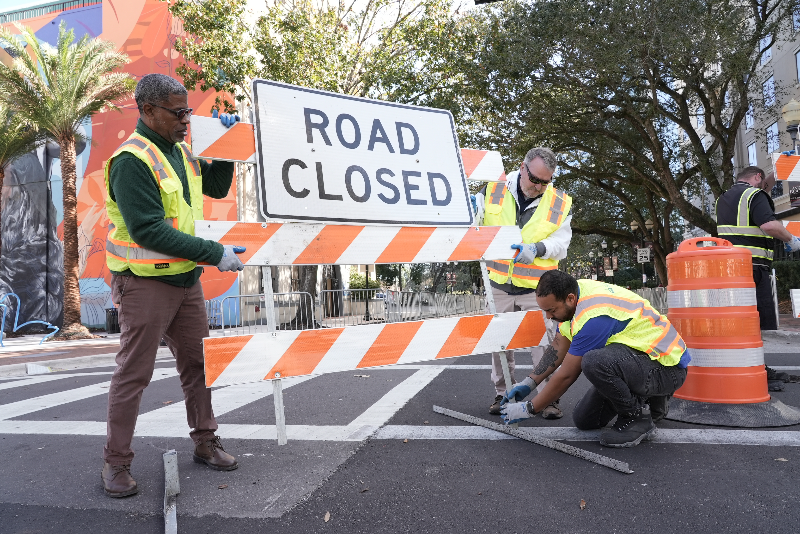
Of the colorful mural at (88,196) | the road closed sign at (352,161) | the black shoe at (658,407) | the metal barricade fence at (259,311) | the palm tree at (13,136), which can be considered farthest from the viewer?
the colorful mural at (88,196)

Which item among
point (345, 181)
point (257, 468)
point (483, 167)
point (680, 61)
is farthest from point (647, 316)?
point (680, 61)

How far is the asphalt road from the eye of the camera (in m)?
2.41

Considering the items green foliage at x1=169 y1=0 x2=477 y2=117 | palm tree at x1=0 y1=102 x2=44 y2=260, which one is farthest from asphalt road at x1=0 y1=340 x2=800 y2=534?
palm tree at x1=0 y1=102 x2=44 y2=260

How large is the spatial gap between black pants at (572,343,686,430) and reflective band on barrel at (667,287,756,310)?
0.71 metres

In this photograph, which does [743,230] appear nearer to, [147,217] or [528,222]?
[528,222]

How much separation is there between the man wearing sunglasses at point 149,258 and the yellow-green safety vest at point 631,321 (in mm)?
1968

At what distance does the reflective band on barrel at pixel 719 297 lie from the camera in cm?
395

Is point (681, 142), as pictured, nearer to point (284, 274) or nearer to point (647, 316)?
point (284, 274)

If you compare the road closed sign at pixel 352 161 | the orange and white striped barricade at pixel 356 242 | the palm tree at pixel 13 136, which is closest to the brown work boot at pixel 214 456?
the orange and white striped barricade at pixel 356 242

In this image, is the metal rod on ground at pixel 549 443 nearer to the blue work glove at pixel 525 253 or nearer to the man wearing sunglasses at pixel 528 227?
the man wearing sunglasses at pixel 528 227

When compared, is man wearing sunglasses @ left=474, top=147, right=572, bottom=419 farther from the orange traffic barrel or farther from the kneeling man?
the orange traffic barrel

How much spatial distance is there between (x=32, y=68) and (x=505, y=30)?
13.6m

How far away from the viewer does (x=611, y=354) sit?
129 inches

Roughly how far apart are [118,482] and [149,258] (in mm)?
1127
